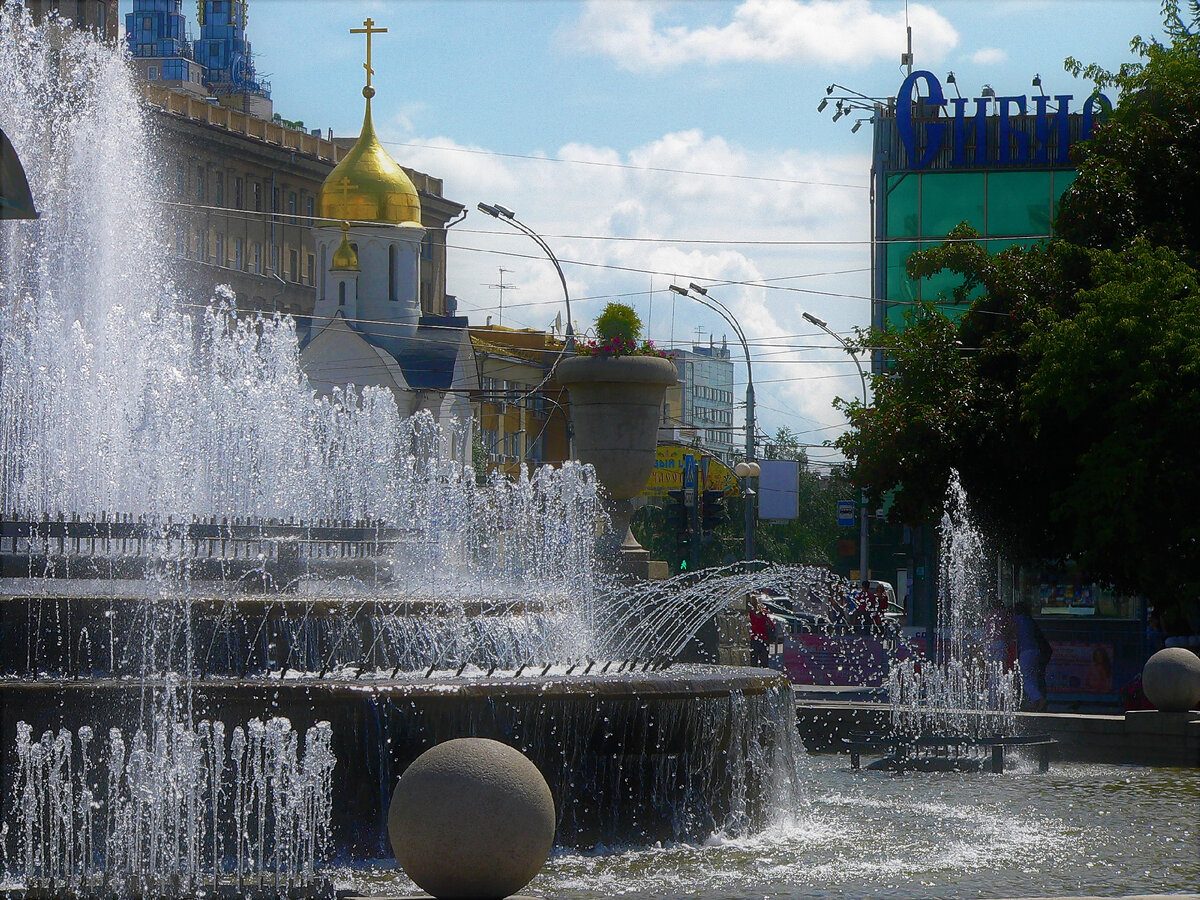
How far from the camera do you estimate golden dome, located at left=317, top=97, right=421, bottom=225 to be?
66.4 meters

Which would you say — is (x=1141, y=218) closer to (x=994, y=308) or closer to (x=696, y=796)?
(x=994, y=308)

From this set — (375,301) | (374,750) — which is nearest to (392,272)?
(375,301)

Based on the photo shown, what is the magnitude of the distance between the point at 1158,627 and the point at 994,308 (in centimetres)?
476

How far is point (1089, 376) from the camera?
64.5 feet

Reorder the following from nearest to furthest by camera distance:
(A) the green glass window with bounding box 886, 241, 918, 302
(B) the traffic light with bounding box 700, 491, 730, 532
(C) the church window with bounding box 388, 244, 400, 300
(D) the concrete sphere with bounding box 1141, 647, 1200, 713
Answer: (D) the concrete sphere with bounding box 1141, 647, 1200, 713
(B) the traffic light with bounding box 700, 491, 730, 532
(A) the green glass window with bounding box 886, 241, 918, 302
(C) the church window with bounding box 388, 244, 400, 300

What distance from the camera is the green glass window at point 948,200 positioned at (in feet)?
139

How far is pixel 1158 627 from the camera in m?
22.8

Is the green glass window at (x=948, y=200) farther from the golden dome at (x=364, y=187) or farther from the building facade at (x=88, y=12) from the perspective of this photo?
the building facade at (x=88, y=12)

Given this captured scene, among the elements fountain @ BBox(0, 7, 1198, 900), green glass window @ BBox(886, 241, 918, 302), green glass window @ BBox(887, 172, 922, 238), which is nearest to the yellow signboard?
green glass window @ BBox(886, 241, 918, 302)

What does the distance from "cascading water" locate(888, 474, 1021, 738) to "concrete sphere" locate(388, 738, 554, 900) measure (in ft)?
33.1

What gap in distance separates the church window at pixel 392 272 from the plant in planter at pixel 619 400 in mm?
53308

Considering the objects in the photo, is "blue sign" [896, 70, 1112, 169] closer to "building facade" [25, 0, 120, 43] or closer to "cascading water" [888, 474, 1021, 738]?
"cascading water" [888, 474, 1021, 738]

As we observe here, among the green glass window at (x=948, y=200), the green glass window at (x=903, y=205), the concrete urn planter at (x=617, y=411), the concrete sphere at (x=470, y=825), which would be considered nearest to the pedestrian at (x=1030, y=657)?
the concrete urn planter at (x=617, y=411)

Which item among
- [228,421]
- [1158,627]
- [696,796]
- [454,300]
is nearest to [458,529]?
[228,421]
